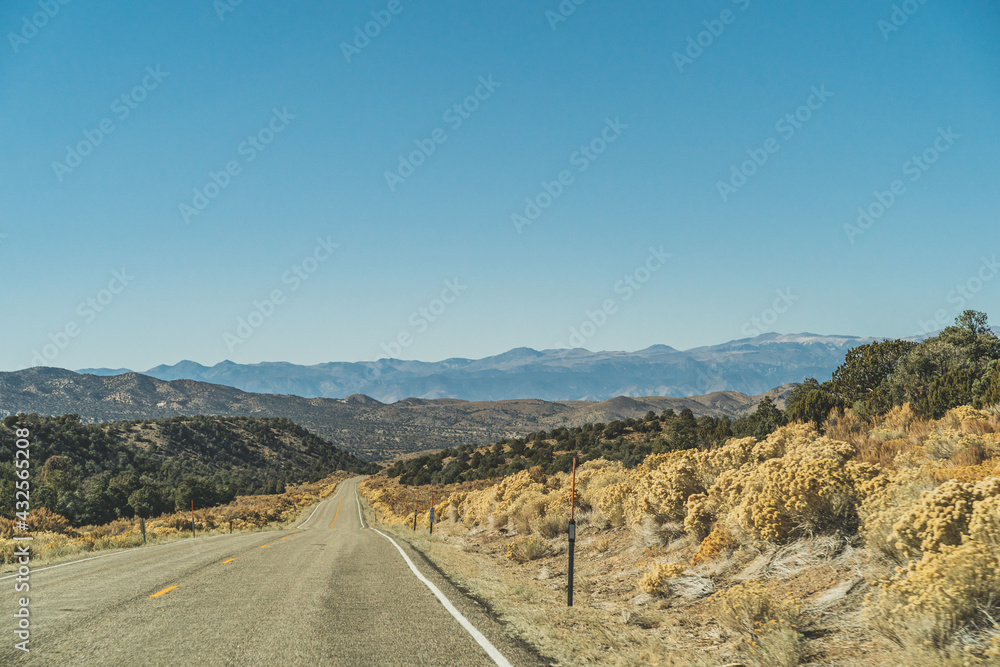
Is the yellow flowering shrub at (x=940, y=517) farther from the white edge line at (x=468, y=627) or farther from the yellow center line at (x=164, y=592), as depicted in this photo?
the yellow center line at (x=164, y=592)

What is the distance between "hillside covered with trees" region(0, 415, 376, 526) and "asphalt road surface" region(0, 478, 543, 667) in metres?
29.9

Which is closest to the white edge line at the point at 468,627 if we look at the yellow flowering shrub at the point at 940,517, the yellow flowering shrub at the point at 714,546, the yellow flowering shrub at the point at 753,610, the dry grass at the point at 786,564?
the dry grass at the point at 786,564

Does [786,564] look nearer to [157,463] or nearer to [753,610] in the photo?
[753,610]

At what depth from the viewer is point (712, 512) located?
10664 millimetres

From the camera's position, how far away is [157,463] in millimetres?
71250

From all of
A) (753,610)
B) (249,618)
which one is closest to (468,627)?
(249,618)

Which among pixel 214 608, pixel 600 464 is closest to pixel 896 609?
pixel 214 608

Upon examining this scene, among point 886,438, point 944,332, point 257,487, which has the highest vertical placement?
point 944,332

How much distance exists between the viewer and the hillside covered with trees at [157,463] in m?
41.2

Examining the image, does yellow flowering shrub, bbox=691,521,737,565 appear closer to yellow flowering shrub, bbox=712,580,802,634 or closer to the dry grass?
the dry grass

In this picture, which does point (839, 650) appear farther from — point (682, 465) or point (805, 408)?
point (805, 408)

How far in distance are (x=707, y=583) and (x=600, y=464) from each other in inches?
614

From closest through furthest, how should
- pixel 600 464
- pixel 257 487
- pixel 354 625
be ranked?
pixel 354 625, pixel 600 464, pixel 257 487

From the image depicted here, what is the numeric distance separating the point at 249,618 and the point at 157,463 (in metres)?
76.3
